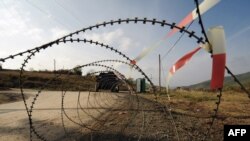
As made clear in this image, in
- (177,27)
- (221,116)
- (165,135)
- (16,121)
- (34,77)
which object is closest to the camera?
(177,27)

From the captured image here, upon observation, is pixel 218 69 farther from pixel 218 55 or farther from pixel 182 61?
pixel 182 61

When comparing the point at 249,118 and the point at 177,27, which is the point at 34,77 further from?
the point at 177,27

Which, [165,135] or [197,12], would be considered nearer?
[197,12]

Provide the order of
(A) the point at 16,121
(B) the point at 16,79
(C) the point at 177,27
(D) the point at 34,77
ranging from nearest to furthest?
(C) the point at 177,27, (A) the point at 16,121, (B) the point at 16,79, (D) the point at 34,77

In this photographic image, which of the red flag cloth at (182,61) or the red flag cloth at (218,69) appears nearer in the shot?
the red flag cloth at (218,69)

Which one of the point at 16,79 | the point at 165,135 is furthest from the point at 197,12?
the point at 16,79

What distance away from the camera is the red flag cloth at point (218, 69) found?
3410 mm

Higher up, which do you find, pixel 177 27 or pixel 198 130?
pixel 177 27

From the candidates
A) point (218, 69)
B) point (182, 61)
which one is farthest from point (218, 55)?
point (182, 61)

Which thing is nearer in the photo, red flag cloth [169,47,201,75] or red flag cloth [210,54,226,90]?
red flag cloth [210,54,226,90]

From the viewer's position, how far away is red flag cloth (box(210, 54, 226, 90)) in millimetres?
3410

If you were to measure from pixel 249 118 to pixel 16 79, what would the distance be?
124 ft

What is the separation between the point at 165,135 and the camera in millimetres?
9859

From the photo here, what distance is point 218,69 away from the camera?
3.41 meters
